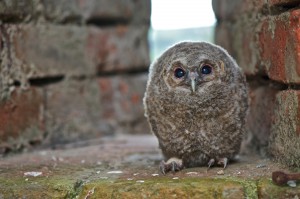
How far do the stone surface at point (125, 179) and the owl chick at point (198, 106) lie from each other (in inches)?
4.1

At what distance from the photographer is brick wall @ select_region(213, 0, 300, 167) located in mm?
2477

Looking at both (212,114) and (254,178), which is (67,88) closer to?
(212,114)

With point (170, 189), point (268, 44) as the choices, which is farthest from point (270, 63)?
point (170, 189)

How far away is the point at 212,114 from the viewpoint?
9.01 feet

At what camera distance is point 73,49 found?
3672 mm

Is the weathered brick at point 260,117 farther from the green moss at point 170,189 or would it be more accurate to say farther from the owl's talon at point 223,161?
the green moss at point 170,189

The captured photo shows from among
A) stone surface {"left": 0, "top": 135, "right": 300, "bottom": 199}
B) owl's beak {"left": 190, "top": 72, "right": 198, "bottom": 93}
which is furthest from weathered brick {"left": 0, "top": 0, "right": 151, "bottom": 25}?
owl's beak {"left": 190, "top": 72, "right": 198, "bottom": 93}

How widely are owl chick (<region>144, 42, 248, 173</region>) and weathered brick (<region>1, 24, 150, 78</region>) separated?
0.88 m

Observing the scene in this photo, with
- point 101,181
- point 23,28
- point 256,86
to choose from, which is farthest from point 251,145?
point 23,28

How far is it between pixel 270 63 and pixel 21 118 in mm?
1387

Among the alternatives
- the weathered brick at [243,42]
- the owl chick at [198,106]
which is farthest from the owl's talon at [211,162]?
the weathered brick at [243,42]

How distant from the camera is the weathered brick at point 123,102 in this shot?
13.0 ft

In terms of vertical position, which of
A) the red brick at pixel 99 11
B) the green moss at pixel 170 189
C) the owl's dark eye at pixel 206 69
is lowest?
the green moss at pixel 170 189

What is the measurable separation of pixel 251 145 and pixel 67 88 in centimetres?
118
